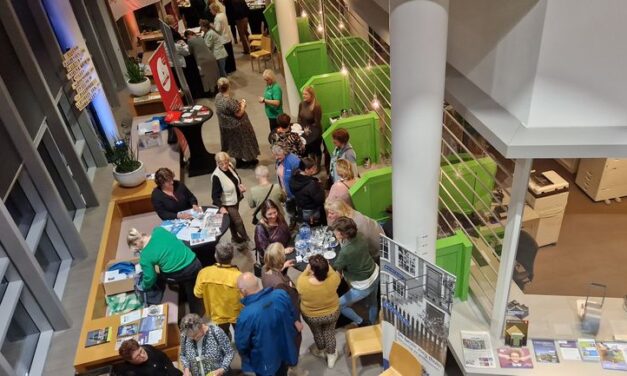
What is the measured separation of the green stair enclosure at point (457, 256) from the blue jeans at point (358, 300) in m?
0.71

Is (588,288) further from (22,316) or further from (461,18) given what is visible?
(22,316)

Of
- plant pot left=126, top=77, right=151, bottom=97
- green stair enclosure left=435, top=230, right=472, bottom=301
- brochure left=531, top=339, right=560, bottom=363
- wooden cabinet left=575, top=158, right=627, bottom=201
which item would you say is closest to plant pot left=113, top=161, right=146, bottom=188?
plant pot left=126, top=77, right=151, bottom=97

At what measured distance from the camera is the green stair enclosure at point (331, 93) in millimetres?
7719

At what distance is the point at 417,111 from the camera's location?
3.72 m

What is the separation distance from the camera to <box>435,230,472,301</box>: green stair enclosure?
4613mm

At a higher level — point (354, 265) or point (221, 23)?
point (221, 23)

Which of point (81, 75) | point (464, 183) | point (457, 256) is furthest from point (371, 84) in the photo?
point (81, 75)

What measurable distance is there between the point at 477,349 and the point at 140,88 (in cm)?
784

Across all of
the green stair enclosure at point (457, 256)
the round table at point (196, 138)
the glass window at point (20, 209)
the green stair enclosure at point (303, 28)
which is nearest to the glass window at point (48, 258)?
the glass window at point (20, 209)

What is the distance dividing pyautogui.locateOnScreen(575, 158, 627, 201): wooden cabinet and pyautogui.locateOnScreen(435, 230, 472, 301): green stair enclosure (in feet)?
10.6

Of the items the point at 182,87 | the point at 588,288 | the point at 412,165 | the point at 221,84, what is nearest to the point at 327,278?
the point at 412,165

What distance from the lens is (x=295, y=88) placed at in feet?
31.0

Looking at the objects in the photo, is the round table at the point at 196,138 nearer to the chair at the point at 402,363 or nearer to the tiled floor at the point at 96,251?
the tiled floor at the point at 96,251

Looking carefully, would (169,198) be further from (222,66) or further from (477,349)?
(222,66)
